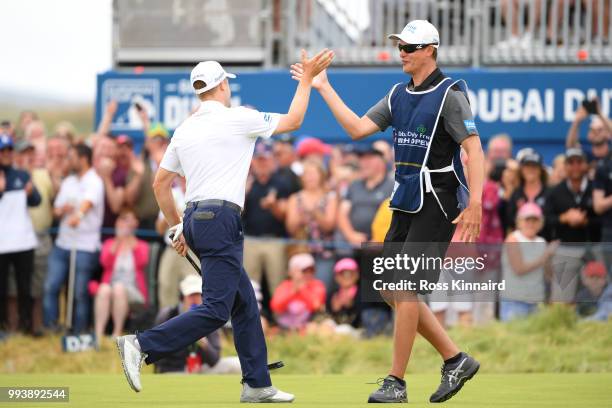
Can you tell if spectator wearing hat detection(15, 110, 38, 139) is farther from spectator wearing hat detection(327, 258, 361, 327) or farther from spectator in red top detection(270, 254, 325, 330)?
spectator wearing hat detection(327, 258, 361, 327)

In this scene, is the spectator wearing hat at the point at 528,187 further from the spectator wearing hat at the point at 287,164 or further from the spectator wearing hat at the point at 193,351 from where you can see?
the spectator wearing hat at the point at 193,351

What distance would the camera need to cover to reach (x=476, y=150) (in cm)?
867

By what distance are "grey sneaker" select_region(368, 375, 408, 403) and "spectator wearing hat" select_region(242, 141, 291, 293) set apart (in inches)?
270

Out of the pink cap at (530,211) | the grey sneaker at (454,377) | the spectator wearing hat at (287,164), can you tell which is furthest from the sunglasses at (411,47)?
the spectator wearing hat at (287,164)

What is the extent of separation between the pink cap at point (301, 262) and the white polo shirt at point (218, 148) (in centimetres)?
643

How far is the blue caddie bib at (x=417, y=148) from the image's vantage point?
8.83 m

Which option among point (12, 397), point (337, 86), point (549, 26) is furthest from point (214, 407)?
point (549, 26)

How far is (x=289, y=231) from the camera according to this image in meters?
16.2

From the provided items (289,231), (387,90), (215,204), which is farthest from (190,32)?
(215,204)

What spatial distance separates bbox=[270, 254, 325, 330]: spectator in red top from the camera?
49.9 ft

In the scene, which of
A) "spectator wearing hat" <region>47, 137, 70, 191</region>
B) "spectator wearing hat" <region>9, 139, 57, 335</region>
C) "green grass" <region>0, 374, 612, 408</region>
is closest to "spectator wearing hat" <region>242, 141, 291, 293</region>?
"spectator wearing hat" <region>47, 137, 70, 191</region>

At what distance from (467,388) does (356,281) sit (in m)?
5.04

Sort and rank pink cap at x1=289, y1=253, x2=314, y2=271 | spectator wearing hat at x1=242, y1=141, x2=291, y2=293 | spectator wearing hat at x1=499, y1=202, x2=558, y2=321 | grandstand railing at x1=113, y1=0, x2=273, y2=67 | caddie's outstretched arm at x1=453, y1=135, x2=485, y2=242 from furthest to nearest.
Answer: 1. grandstand railing at x1=113, y1=0, x2=273, y2=67
2. spectator wearing hat at x1=242, y1=141, x2=291, y2=293
3. pink cap at x1=289, y1=253, x2=314, y2=271
4. spectator wearing hat at x1=499, y1=202, x2=558, y2=321
5. caddie's outstretched arm at x1=453, y1=135, x2=485, y2=242

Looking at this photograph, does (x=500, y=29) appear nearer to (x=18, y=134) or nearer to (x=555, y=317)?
(x=555, y=317)
